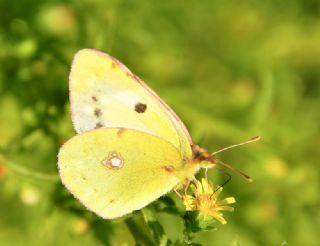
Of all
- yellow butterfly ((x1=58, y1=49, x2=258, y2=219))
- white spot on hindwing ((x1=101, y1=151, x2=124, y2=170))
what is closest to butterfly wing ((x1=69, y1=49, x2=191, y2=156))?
yellow butterfly ((x1=58, y1=49, x2=258, y2=219))

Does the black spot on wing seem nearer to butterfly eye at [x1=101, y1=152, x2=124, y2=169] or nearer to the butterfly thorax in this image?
butterfly eye at [x1=101, y1=152, x2=124, y2=169]

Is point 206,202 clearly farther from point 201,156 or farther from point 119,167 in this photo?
point 119,167

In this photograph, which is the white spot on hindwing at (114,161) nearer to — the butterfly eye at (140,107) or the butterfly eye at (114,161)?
the butterfly eye at (114,161)

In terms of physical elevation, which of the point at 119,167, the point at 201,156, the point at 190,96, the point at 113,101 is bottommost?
the point at 190,96

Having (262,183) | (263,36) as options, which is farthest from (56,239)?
(263,36)

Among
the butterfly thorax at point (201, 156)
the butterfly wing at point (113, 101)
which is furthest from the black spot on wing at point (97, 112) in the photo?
the butterfly thorax at point (201, 156)

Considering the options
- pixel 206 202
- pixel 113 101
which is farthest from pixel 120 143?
pixel 206 202

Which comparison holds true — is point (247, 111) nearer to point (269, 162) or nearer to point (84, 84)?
point (269, 162)
